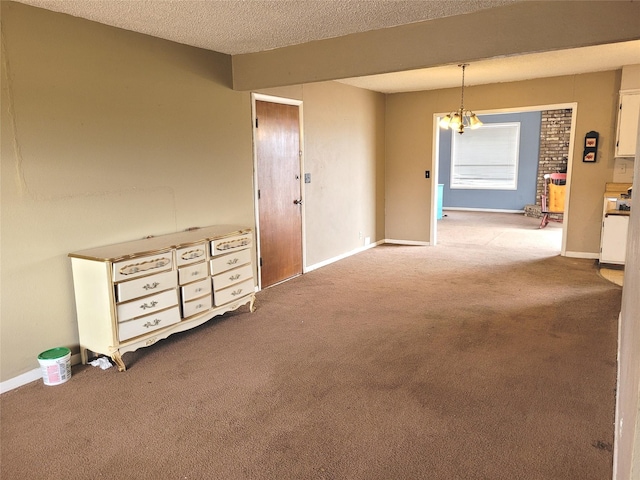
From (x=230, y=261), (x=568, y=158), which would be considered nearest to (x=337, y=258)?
(x=230, y=261)

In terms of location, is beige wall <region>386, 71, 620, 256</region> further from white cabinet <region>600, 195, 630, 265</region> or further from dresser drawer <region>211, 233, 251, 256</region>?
dresser drawer <region>211, 233, 251, 256</region>

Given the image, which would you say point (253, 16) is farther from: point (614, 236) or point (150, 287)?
point (614, 236)

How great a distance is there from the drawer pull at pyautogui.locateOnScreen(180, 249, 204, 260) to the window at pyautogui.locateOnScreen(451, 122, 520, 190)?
9.32 m

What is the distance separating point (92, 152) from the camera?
3.30 m

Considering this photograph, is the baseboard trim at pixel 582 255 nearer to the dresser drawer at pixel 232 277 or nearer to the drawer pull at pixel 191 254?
the dresser drawer at pixel 232 277

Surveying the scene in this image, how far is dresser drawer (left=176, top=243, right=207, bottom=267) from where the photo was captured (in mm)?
3478

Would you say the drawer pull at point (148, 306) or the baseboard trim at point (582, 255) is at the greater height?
the drawer pull at point (148, 306)

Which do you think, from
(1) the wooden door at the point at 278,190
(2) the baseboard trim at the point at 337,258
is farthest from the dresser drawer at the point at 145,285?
(2) the baseboard trim at the point at 337,258

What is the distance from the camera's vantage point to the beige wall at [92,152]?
2.90 metres

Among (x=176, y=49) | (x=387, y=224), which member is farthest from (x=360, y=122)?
(x=176, y=49)

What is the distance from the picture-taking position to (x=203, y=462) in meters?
2.18

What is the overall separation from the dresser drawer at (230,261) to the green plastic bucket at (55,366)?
1.23 meters

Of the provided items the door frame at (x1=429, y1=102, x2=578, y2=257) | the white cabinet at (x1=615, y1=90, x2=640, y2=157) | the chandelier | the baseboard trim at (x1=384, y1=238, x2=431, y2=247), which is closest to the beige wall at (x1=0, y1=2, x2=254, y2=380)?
the chandelier

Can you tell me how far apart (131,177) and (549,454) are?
3282mm
